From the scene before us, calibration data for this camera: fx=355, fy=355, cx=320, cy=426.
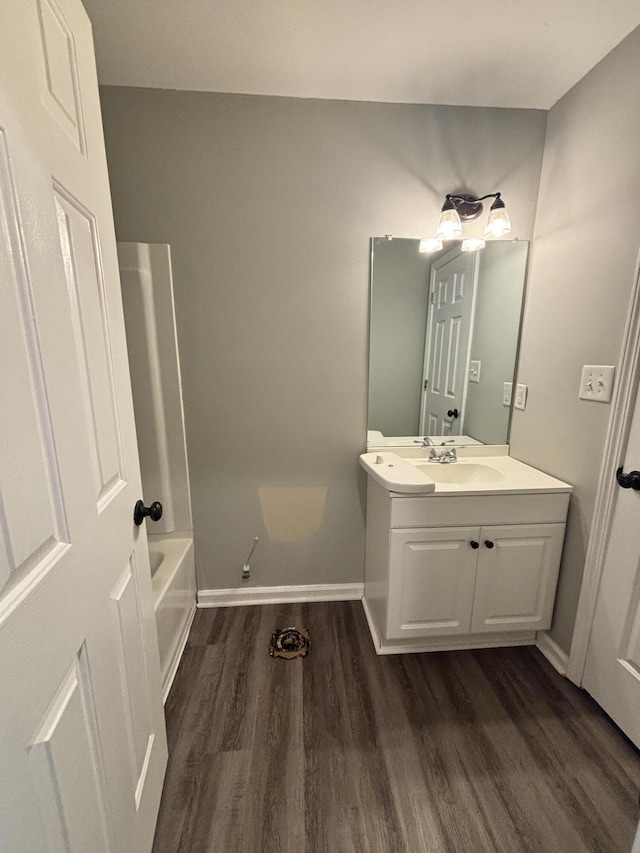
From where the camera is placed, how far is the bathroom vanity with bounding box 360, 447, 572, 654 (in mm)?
1432

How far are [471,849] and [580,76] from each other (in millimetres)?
2629

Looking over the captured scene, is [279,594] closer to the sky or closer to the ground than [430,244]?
closer to the ground

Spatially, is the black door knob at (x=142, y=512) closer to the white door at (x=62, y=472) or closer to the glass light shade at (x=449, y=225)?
the white door at (x=62, y=472)

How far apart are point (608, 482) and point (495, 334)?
2.77 feet

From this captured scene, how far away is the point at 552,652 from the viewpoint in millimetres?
1570

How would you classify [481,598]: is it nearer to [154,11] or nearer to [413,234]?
[413,234]

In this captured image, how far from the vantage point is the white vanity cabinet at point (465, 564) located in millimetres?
1441

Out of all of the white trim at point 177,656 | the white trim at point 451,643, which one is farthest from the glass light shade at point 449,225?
the white trim at point 177,656

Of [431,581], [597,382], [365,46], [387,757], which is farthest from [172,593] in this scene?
[365,46]

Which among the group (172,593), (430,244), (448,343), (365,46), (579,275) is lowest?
(172,593)

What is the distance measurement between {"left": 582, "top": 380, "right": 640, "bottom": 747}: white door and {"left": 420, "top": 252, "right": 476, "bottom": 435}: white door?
758mm

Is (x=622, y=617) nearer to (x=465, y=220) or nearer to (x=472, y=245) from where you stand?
(x=472, y=245)

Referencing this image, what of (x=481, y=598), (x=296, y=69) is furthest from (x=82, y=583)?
(x=296, y=69)

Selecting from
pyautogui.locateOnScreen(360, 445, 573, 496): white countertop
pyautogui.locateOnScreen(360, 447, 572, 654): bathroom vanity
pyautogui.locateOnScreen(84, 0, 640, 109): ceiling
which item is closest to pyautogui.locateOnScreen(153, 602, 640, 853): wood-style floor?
pyautogui.locateOnScreen(360, 447, 572, 654): bathroom vanity
